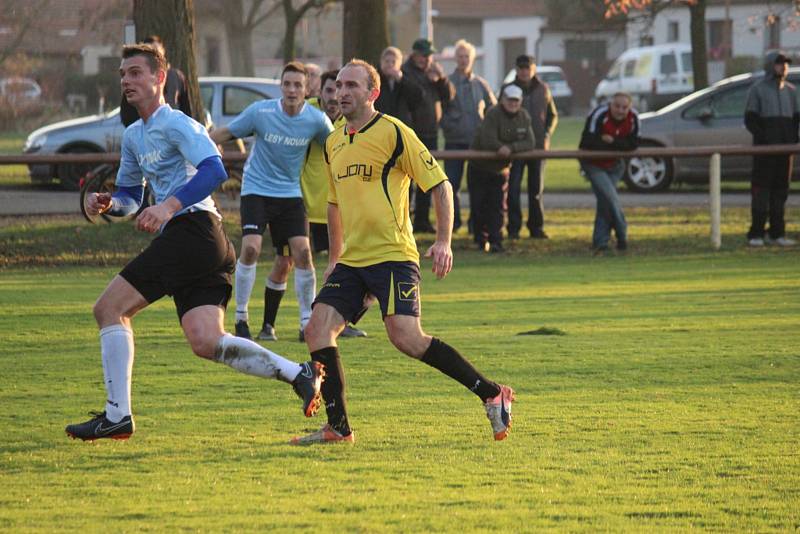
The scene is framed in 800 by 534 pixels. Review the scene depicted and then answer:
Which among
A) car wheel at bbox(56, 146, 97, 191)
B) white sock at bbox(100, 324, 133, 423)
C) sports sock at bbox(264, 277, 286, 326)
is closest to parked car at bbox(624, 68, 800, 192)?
car wheel at bbox(56, 146, 97, 191)

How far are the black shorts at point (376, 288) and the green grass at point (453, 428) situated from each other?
2.15 feet

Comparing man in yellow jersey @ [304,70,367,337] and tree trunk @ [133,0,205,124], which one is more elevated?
tree trunk @ [133,0,205,124]

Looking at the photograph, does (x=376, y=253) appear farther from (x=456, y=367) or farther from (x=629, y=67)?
(x=629, y=67)

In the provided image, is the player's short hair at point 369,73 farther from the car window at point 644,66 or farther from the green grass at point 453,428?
the car window at point 644,66

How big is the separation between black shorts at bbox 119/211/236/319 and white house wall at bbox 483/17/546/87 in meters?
68.4

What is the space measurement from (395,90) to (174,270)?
960cm

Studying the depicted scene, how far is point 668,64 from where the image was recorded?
57219mm

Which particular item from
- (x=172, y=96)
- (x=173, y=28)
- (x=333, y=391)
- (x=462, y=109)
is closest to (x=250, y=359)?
(x=333, y=391)

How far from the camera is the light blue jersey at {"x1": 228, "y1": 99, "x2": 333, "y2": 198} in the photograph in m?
10.3

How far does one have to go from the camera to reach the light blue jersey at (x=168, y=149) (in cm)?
684

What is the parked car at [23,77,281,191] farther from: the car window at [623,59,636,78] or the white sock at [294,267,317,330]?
the car window at [623,59,636,78]

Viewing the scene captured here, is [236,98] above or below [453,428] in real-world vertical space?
above

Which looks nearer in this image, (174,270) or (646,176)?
(174,270)

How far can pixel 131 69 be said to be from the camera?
6863 millimetres
